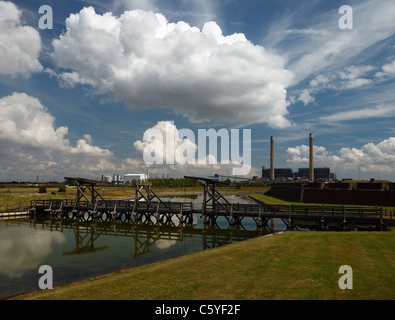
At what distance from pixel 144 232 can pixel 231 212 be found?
A: 10.2 m

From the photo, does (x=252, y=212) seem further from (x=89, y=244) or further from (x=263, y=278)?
(x=263, y=278)

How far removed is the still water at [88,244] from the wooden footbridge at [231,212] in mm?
1598

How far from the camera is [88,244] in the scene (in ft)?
78.6

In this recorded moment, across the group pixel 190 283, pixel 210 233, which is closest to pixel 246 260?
pixel 190 283

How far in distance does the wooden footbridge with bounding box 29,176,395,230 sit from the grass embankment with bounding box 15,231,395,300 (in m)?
12.8

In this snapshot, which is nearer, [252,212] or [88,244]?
[88,244]

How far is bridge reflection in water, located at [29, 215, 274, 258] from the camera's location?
23312 mm

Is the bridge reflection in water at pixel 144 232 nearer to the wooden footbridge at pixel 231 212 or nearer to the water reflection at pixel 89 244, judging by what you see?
the water reflection at pixel 89 244

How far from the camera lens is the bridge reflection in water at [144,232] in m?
23.3

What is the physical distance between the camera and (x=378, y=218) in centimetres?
2662

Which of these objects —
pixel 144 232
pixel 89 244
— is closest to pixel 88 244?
pixel 89 244

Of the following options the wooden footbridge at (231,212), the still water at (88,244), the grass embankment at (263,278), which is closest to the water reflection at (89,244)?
the still water at (88,244)
